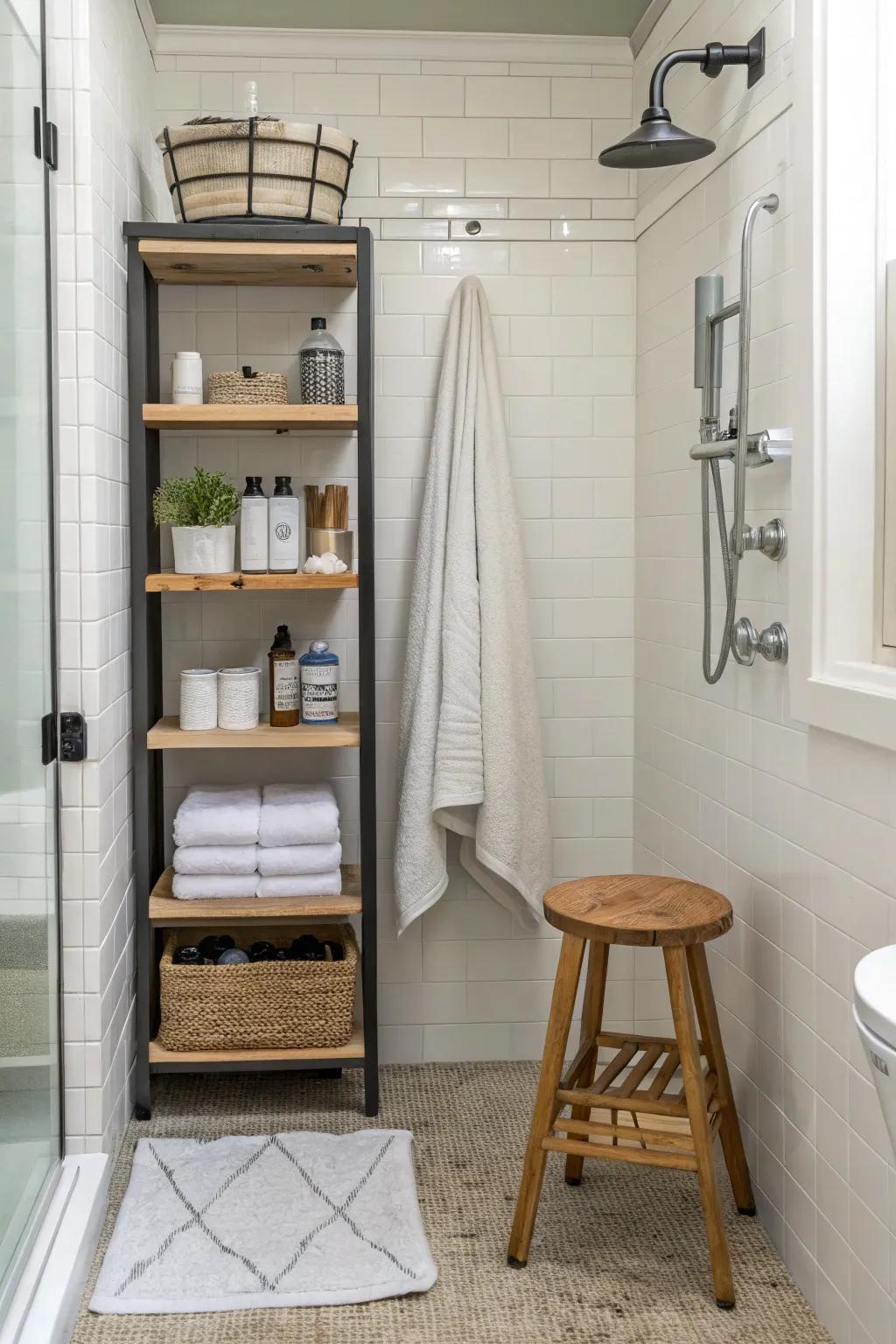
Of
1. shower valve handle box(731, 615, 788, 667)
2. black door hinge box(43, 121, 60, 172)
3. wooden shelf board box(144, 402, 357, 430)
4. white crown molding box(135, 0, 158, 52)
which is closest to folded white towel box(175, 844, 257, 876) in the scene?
wooden shelf board box(144, 402, 357, 430)

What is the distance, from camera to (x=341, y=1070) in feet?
9.51

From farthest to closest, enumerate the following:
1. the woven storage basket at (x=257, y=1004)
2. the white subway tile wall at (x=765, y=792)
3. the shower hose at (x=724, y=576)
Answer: the woven storage basket at (x=257, y=1004) → the shower hose at (x=724, y=576) → the white subway tile wall at (x=765, y=792)

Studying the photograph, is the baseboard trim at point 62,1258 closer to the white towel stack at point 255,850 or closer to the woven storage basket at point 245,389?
the white towel stack at point 255,850

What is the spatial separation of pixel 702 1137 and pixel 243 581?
142 cm

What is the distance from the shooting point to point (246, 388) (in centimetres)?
259

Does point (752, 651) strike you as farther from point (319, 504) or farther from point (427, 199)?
point (427, 199)

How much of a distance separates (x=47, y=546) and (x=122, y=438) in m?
0.48

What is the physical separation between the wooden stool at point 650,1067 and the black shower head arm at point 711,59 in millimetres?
1372

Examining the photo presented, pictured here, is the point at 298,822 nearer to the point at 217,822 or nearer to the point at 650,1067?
the point at 217,822

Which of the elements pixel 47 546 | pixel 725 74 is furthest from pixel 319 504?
pixel 725 74

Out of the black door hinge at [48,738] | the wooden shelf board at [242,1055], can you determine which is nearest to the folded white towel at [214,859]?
the wooden shelf board at [242,1055]

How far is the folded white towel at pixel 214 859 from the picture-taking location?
102 inches

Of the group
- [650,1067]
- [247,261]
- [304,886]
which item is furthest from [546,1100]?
[247,261]

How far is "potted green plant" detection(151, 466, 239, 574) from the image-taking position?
101 inches
